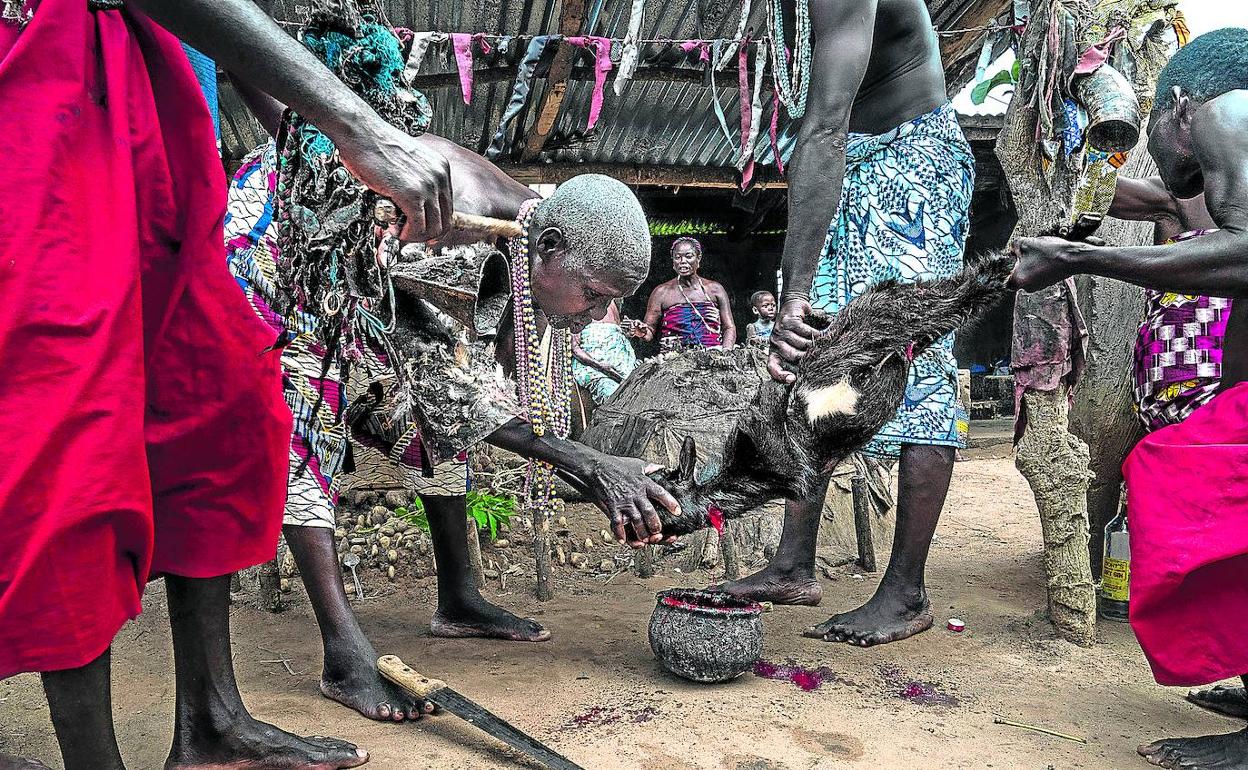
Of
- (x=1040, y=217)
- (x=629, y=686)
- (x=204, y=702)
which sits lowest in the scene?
(x=629, y=686)

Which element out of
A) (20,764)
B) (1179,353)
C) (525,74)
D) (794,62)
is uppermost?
(525,74)

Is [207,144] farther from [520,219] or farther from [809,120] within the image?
[809,120]

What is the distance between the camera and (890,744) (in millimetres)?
2064

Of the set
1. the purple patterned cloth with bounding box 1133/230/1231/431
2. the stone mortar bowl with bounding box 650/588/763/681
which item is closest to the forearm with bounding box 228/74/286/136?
the stone mortar bowl with bounding box 650/588/763/681

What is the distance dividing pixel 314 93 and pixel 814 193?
1.63m

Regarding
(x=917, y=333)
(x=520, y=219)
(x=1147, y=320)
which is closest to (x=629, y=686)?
(x=917, y=333)

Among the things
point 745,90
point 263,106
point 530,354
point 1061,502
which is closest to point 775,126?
point 745,90

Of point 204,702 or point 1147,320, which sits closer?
point 204,702

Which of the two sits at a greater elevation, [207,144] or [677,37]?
[677,37]

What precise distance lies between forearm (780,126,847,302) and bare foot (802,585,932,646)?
4.05ft

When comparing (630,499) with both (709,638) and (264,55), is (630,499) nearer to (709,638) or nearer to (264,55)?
(709,638)

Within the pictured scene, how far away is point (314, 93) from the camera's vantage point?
1258 millimetres

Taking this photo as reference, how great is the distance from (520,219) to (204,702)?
5.23ft

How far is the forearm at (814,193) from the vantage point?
246 centimetres
